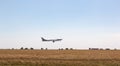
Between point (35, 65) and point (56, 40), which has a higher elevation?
point (56, 40)

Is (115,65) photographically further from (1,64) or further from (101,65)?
(1,64)

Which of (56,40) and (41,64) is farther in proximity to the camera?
(56,40)

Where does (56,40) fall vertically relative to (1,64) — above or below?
above

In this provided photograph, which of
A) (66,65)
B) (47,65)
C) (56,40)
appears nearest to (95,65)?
(66,65)

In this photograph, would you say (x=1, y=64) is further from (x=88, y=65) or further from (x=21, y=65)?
(x=88, y=65)

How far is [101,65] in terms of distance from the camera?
4491 centimetres

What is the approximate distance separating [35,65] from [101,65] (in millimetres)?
10014

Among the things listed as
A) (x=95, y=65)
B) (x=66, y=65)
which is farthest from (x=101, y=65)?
(x=66, y=65)

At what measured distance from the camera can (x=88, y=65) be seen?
44.5 m

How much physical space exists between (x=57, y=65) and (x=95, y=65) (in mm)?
5790

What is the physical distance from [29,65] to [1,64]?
170 inches

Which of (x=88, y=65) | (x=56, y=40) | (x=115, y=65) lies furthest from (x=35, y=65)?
(x=56, y=40)

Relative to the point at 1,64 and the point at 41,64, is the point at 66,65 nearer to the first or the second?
the point at 41,64

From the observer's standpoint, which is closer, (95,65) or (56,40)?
(95,65)
